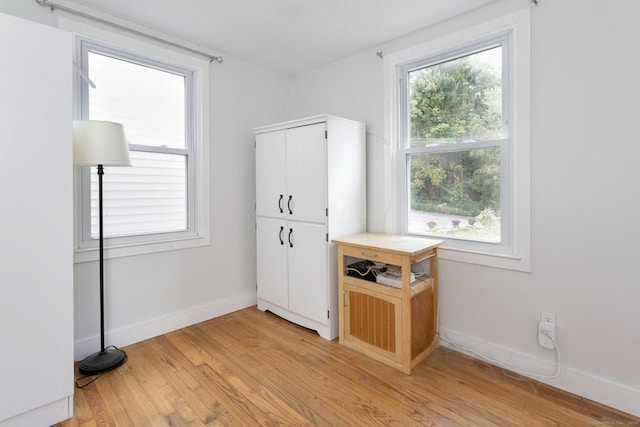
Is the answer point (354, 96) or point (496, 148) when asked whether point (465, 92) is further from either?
point (354, 96)

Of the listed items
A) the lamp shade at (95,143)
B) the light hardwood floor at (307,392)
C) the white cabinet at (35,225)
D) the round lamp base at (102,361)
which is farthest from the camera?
the round lamp base at (102,361)

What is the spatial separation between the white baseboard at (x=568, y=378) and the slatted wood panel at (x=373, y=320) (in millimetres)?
639

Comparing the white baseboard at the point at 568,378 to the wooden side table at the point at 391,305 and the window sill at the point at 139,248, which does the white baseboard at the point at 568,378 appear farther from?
the window sill at the point at 139,248

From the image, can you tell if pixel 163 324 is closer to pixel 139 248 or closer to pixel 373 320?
pixel 139 248

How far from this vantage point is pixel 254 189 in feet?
10.9

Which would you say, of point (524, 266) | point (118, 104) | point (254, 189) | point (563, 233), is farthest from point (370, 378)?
point (118, 104)

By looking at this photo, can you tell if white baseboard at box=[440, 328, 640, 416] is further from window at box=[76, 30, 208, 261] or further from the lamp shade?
the lamp shade

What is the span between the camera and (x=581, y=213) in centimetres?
188

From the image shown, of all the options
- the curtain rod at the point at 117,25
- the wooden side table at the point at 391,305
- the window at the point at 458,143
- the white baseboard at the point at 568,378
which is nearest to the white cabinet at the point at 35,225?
the curtain rod at the point at 117,25

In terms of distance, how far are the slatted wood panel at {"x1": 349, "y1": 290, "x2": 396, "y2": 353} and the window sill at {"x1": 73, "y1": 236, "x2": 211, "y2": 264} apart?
4.92 feet

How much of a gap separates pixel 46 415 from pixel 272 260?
180cm

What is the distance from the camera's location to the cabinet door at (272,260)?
Answer: 2.92m

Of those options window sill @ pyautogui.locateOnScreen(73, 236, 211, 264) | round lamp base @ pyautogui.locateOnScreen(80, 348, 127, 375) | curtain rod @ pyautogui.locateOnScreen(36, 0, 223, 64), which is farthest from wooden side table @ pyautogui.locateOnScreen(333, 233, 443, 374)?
curtain rod @ pyautogui.locateOnScreen(36, 0, 223, 64)

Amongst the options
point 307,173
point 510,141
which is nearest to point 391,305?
point 307,173
